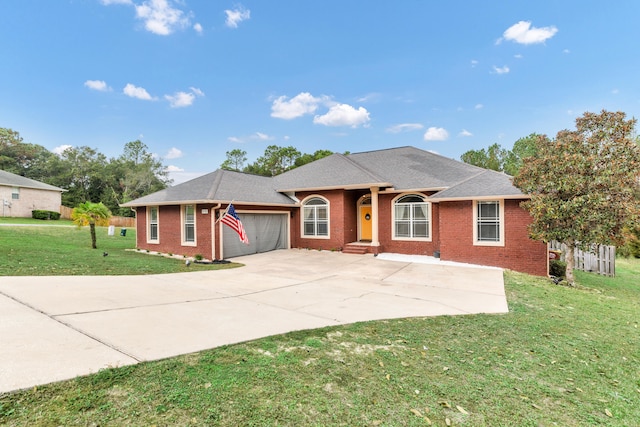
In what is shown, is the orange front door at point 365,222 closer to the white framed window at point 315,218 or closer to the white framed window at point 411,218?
the white framed window at point 411,218

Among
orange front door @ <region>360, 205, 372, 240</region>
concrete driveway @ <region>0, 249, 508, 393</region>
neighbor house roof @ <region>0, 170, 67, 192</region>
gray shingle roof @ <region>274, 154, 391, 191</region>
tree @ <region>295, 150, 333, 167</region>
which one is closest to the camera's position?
concrete driveway @ <region>0, 249, 508, 393</region>

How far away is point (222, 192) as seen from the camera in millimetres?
14047

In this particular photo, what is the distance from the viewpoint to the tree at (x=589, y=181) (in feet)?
28.4

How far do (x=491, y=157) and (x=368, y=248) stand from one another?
34276 mm

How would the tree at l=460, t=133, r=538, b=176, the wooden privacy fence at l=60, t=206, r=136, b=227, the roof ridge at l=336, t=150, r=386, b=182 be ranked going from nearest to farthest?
the roof ridge at l=336, t=150, r=386, b=182, the wooden privacy fence at l=60, t=206, r=136, b=227, the tree at l=460, t=133, r=538, b=176

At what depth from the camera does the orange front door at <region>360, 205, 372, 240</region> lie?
16438 mm

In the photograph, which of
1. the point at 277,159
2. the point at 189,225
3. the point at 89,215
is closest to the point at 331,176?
the point at 189,225

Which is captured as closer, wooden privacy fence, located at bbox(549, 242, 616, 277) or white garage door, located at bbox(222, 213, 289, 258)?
wooden privacy fence, located at bbox(549, 242, 616, 277)

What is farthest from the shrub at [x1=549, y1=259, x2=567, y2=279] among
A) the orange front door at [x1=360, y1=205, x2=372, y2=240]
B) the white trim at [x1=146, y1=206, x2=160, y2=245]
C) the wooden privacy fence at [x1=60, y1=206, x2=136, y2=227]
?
the wooden privacy fence at [x1=60, y1=206, x2=136, y2=227]

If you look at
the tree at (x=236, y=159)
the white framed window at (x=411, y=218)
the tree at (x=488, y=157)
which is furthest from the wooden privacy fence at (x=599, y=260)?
the tree at (x=236, y=159)

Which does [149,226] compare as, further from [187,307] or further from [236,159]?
[236,159]

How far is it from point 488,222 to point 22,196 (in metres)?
41.2

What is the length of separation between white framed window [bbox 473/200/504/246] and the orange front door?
549 centimetres

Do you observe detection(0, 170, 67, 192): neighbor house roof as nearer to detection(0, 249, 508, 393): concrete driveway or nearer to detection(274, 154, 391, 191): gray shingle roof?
detection(274, 154, 391, 191): gray shingle roof
